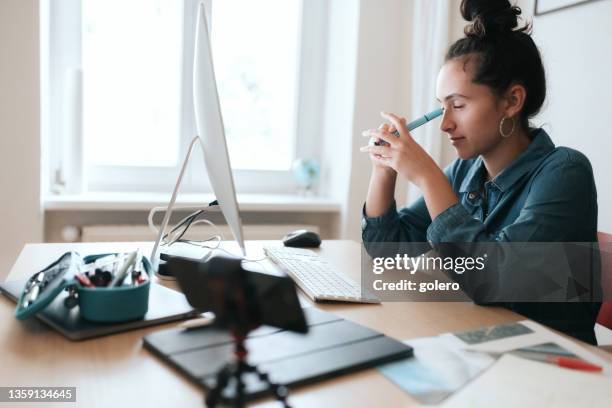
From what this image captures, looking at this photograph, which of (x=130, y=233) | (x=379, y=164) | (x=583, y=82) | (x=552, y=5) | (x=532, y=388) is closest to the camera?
(x=532, y=388)

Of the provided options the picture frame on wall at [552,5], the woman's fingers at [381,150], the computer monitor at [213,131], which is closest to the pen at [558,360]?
the computer monitor at [213,131]

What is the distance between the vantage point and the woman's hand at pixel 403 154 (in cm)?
113

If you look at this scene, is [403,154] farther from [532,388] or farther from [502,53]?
[532,388]

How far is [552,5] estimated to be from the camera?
1918mm

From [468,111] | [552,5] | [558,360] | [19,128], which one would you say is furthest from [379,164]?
[19,128]

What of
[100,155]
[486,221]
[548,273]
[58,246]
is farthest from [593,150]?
[100,155]

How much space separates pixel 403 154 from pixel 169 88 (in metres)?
1.59

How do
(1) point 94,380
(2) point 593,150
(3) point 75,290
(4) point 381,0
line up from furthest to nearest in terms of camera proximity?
1. (4) point 381,0
2. (2) point 593,150
3. (3) point 75,290
4. (1) point 94,380

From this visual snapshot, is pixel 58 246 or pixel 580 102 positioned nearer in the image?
pixel 58 246

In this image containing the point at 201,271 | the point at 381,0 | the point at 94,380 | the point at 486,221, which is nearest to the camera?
the point at 201,271

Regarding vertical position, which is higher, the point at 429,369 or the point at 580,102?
the point at 580,102

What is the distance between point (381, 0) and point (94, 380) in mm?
2069

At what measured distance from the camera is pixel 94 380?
65 centimetres

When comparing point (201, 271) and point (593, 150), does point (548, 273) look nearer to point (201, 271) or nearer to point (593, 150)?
point (201, 271)
